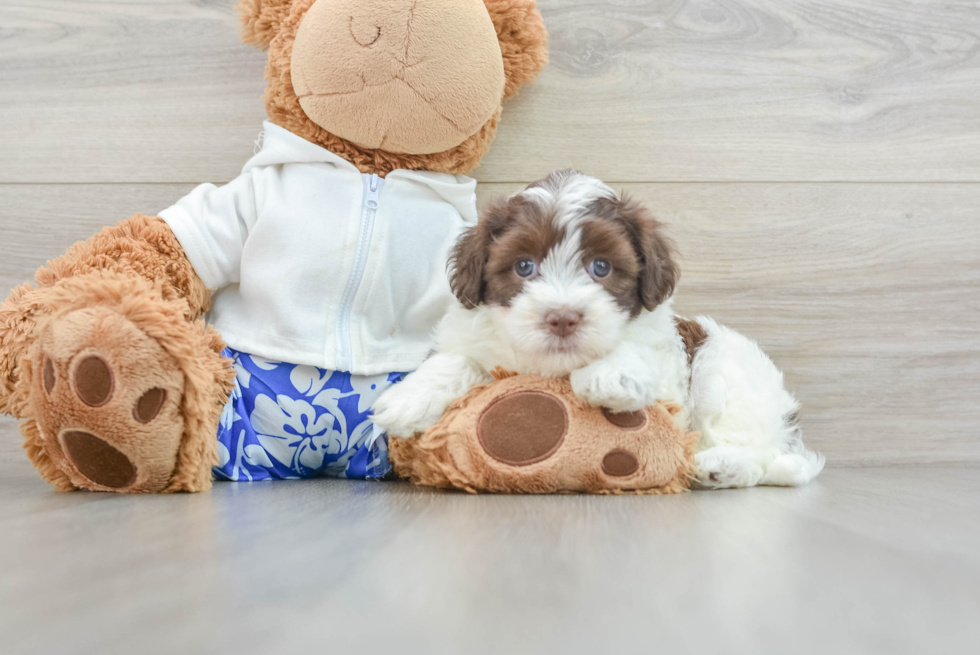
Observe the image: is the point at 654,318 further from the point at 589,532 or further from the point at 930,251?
the point at 930,251

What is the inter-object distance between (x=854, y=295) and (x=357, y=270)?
1.06 metres

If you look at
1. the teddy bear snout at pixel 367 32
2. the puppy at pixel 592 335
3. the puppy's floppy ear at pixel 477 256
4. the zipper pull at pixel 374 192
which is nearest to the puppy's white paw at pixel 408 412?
the puppy at pixel 592 335

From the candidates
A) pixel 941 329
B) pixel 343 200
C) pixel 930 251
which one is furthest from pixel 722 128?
pixel 343 200

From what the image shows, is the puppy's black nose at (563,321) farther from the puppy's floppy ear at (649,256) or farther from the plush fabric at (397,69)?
the plush fabric at (397,69)

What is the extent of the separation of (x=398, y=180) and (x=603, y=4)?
62 cm

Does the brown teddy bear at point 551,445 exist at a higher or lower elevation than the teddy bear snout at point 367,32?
lower

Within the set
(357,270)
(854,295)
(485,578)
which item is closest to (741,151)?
(854,295)

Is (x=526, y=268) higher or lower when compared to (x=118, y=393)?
higher

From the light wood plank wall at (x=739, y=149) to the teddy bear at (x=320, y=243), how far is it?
0.20 metres

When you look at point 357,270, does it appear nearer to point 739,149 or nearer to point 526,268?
point 526,268

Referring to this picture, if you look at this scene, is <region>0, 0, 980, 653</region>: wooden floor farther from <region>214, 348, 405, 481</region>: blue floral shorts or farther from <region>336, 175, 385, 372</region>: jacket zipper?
<region>214, 348, 405, 481</region>: blue floral shorts

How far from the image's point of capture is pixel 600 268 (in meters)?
1.01

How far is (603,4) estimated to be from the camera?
1.49m

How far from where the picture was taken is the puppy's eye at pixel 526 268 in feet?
3.29
